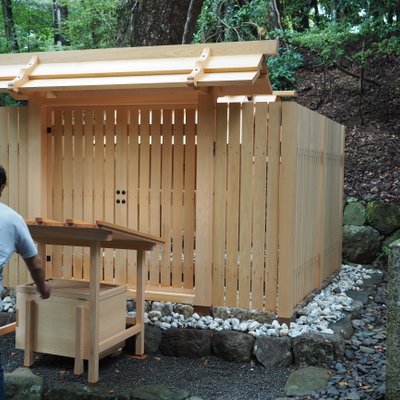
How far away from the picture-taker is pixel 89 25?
16297mm

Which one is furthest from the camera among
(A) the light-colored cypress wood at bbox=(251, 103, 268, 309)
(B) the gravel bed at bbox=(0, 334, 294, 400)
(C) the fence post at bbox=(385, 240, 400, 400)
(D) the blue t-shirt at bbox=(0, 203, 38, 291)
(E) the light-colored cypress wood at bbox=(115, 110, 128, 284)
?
(E) the light-colored cypress wood at bbox=(115, 110, 128, 284)

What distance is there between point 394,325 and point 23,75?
451cm

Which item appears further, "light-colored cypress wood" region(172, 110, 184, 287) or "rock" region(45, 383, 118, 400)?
"light-colored cypress wood" region(172, 110, 184, 287)

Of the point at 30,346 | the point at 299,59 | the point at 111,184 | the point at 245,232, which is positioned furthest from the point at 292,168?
the point at 299,59

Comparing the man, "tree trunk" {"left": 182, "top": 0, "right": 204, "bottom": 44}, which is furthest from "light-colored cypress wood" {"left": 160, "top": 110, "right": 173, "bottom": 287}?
"tree trunk" {"left": 182, "top": 0, "right": 204, "bottom": 44}

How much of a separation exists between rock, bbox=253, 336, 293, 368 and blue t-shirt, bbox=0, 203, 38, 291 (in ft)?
8.74

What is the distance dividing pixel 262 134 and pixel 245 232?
106 centimetres

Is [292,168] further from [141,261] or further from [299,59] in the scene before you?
[299,59]

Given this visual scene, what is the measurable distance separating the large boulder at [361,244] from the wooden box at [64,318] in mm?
5543

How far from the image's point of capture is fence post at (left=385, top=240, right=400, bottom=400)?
12.4 feet

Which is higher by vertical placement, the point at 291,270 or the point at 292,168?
the point at 292,168

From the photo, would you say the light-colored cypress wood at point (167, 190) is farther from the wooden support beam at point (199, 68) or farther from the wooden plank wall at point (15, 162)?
the wooden plank wall at point (15, 162)

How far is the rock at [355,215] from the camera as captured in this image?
31.2ft

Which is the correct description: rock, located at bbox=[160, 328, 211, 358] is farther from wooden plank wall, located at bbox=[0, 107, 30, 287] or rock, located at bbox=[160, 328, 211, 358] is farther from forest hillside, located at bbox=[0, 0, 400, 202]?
forest hillside, located at bbox=[0, 0, 400, 202]
